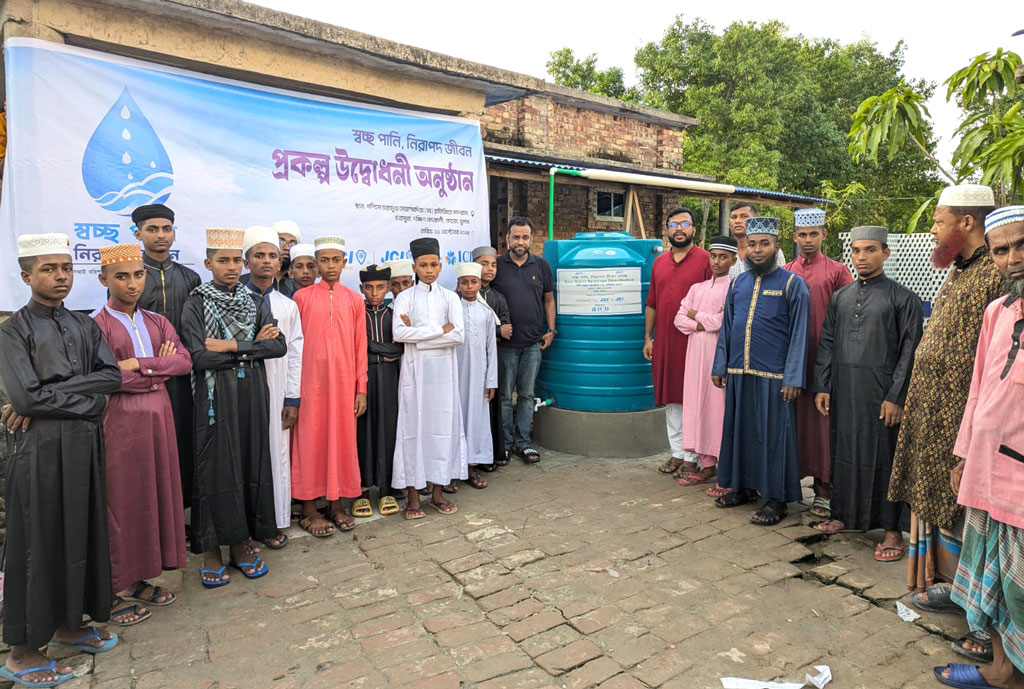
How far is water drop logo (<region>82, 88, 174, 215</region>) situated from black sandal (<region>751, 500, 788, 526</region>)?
13.6 feet

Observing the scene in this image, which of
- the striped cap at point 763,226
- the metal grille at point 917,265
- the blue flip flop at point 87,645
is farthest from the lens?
the metal grille at point 917,265

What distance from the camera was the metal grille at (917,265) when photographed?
15.3 feet

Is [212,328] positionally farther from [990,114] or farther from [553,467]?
[990,114]

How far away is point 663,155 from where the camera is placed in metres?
14.3

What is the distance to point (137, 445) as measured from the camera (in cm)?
294

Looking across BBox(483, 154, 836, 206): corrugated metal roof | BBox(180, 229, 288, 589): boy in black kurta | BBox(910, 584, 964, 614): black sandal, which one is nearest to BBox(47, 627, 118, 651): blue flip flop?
BBox(180, 229, 288, 589): boy in black kurta

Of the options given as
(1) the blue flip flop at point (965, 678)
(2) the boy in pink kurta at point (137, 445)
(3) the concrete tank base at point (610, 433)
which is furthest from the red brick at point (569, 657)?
(3) the concrete tank base at point (610, 433)

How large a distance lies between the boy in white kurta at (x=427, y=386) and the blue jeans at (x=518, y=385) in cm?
90

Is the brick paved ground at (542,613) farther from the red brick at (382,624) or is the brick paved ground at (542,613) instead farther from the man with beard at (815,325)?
the man with beard at (815,325)

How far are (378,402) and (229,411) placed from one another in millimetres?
1074

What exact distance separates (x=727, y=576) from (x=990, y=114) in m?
3.30

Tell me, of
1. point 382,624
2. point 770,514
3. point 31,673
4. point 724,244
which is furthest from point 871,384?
point 31,673

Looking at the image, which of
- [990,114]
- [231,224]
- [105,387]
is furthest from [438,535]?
[990,114]

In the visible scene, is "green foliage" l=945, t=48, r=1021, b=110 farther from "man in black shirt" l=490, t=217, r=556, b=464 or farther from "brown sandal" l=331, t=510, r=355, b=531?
"brown sandal" l=331, t=510, r=355, b=531
